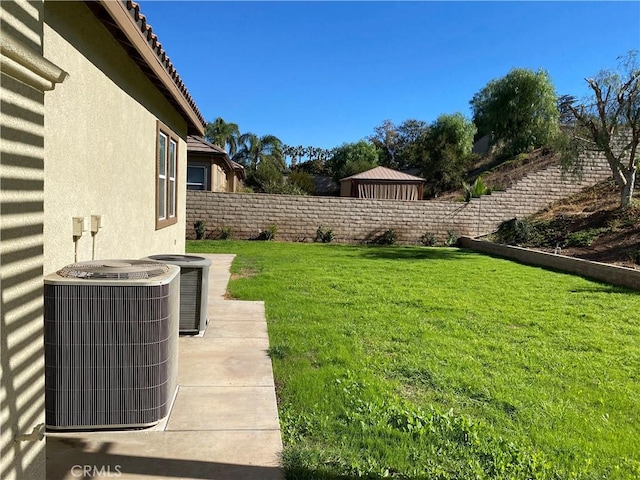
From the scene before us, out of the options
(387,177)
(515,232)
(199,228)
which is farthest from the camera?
(387,177)

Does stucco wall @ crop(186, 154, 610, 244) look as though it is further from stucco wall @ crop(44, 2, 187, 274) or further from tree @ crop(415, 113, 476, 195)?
stucco wall @ crop(44, 2, 187, 274)

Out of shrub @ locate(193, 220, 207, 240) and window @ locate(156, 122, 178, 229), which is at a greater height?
window @ locate(156, 122, 178, 229)

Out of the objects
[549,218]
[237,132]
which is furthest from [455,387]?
[237,132]

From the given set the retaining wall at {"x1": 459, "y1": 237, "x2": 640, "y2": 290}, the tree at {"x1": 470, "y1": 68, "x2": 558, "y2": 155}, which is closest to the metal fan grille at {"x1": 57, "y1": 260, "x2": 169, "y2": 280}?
the retaining wall at {"x1": 459, "y1": 237, "x2": 640, "y2": 290}

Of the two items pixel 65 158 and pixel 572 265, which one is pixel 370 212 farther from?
pixel 65 158

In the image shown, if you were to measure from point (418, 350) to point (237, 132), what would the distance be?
40.1m

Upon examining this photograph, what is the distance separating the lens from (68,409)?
9.89 feet

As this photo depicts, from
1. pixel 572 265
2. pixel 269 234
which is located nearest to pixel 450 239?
pixel 269 234

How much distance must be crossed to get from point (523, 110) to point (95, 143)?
32678 millimetres

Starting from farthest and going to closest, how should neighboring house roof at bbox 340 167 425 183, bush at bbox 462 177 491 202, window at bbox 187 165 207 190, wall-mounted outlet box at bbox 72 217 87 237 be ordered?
neighboring house roof at bbox 340 167 425 183
bush at bbox 462 177 491 202
window at bbox 187 165 207 190
wall-mounted outlet box at bbox 72 217 87 237

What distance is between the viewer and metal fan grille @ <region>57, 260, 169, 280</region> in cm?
307

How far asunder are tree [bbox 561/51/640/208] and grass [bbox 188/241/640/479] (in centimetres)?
886

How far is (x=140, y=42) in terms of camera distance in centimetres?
448

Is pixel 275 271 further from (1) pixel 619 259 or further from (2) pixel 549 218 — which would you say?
(2) pixel 549 218
